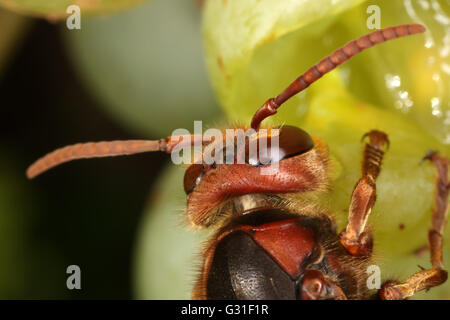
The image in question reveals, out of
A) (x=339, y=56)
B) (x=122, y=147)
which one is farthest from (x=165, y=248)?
(x=339, y=56)

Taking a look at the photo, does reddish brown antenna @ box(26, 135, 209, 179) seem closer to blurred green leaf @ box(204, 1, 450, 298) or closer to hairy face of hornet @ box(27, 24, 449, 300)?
hairy face of hornet @ box(27, 24, 449, 300)

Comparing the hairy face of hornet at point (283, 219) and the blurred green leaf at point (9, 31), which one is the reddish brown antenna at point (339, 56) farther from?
the blurred green leaf at point (9, 31)

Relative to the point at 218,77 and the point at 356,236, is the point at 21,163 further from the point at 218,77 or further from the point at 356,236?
the point at 356,236

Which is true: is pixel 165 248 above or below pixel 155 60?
below

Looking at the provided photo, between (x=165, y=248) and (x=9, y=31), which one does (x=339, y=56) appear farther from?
(x=9, y=31)

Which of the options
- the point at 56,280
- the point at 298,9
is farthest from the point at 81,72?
the point at 298,9

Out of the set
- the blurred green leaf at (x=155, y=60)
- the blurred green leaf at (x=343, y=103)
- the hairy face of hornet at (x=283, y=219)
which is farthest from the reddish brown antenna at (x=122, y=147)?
the blurred green leaf at (x=155, y=60)
